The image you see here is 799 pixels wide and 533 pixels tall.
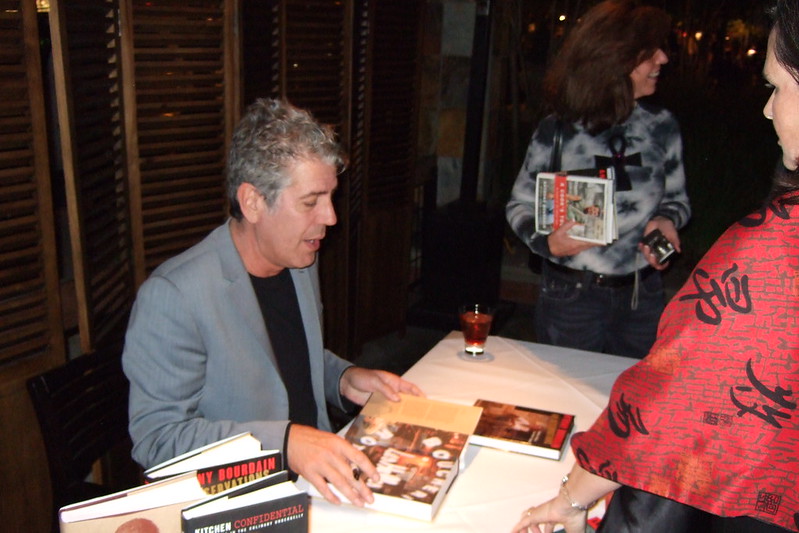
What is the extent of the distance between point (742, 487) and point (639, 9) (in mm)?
1971

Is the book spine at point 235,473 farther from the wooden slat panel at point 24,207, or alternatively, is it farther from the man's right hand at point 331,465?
the wooden slat panel at point 24,207

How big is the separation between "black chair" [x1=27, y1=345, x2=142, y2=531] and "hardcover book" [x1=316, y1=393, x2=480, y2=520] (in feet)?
2.55

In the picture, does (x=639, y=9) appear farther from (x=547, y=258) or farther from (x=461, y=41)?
(x=461, y=41)

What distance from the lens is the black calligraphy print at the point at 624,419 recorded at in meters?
1.18

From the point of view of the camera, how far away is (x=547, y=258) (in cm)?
267

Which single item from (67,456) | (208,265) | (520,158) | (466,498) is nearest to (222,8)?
(208,265)

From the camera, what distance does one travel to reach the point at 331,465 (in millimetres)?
1454

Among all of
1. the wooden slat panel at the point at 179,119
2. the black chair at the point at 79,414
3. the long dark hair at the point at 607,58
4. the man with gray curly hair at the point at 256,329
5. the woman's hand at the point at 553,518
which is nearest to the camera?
the woman's hand at the point at 553,518

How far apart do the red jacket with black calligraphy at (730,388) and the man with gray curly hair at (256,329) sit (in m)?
0.57

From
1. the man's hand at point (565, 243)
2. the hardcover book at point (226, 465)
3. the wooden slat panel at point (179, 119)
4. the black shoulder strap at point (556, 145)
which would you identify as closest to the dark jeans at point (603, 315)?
the man's hand at point (565, 243)

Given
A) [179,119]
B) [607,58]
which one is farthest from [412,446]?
[179,119]

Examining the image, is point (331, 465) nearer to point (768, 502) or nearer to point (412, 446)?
point (412, 446)

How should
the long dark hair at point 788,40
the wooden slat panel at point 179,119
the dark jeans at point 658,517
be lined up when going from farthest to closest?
1. the wooden slat panel at point 179,119
2. the dark jeans at point 658,517
3. the long dark hair at point 788,40

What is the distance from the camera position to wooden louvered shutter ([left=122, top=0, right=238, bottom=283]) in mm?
2625
